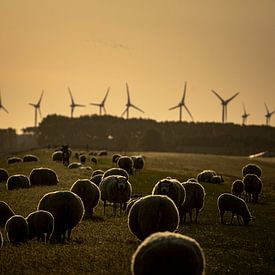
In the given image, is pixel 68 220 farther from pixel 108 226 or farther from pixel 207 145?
pixel 207 145

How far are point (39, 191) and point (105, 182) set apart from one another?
25.7 ft

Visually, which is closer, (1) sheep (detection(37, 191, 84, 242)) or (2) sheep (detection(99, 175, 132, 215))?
(1) sheep (detection(37, 191, 84, 242))

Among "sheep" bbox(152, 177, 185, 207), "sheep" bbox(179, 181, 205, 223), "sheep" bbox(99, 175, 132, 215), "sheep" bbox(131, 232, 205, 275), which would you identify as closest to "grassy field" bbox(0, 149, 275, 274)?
"sheep" bbox(179, 181, 205, 223)

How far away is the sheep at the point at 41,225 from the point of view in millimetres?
21359

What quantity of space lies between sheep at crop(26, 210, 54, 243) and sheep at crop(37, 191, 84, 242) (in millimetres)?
476

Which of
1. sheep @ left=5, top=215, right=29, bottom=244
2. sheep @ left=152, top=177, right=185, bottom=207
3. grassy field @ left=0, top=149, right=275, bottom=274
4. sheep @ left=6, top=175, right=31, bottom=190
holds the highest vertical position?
sheep @ left=152, top=177, right=185, bottom=207

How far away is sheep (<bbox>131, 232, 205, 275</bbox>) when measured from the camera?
42.2 ft

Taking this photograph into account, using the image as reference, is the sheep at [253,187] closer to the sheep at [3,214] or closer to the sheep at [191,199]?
the sheep at [191,199]

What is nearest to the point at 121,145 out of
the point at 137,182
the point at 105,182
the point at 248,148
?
the point at 248,148

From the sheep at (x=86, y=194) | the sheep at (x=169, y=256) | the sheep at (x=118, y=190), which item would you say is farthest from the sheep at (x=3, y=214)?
the sheep at (x=169, y=256)

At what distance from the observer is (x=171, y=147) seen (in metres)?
196

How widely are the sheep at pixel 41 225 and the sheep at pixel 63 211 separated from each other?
18.7 inches

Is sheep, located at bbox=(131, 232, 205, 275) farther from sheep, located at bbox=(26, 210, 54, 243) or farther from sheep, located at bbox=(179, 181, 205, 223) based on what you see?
sheep, located at bbox=(179, 181, 205, 223)

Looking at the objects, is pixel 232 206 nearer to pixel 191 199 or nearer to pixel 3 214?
pixel 191 199
